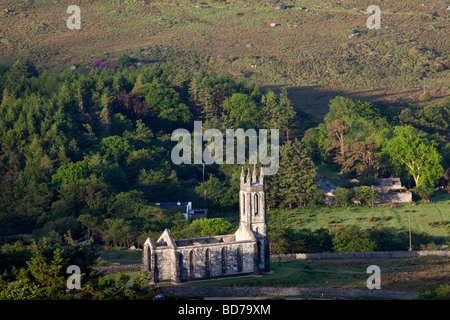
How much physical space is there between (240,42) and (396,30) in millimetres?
31134

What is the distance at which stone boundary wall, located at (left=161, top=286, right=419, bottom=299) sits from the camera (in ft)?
226

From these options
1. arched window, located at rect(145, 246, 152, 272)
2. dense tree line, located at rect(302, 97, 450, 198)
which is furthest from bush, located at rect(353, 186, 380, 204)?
arched window, located at rect(145, 246, 152, 272)

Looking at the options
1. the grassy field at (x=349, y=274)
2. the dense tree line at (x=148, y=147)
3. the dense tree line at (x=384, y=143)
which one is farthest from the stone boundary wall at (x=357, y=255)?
the dense tree line at (x=384, y=143)

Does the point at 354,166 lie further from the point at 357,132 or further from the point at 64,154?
the point at 64,154

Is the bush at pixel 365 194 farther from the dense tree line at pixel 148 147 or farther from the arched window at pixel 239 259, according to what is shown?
the arched window at pixel 239 259

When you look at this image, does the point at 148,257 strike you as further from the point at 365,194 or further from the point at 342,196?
the point at 365,194

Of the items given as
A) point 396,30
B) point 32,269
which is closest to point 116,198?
point 32,269

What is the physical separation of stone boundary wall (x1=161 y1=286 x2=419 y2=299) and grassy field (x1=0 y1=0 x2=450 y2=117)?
305 feet

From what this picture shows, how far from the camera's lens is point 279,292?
6925 cm

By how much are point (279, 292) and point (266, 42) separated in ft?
411

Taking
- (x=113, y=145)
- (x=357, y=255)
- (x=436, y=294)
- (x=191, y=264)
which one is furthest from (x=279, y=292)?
(x=113, y=145)

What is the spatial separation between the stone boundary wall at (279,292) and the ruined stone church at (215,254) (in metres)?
2.61

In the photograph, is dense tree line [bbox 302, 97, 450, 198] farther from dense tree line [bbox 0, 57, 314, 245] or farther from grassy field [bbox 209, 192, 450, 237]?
grassy field [bbox 209, 192, 450, 237]

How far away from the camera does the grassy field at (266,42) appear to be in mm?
173125
